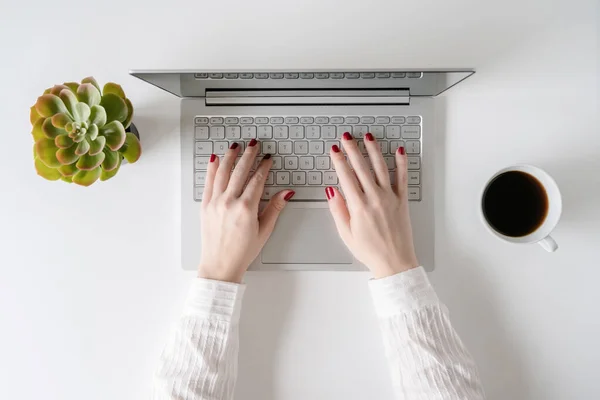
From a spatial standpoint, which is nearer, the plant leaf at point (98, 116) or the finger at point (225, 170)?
the plant leaf at point (98, 116)

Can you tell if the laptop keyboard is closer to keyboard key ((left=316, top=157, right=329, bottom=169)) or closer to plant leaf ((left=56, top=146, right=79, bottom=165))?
keyboard key ((left=316, top=157, right=329, bottom=169))

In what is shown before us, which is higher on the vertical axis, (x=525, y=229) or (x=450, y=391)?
(x=525, y=229)

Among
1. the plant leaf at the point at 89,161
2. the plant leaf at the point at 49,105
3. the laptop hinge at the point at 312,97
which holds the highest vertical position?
the laptop hinge at the point at 312,97

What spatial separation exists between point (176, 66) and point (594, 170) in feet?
2.72

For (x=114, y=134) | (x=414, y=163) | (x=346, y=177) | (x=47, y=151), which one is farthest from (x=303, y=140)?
(x=47, y=151)

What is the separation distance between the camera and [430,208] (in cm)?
75

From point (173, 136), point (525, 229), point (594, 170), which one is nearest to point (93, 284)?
point (173, 136)

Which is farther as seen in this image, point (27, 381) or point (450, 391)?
point (27, 381)

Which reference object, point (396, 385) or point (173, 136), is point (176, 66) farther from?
point (396, 385)

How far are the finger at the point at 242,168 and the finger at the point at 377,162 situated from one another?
0.21 m

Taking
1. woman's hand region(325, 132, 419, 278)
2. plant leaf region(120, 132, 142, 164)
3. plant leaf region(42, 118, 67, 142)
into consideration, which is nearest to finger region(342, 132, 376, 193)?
woman's hand region(325, 132, 419, 278)

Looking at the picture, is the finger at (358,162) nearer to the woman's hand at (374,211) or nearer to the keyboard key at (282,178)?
the woman's hand at (374,211)

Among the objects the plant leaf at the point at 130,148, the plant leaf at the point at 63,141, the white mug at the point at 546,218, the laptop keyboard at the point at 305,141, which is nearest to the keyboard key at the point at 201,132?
the laptop keyboard at the point at 305,141

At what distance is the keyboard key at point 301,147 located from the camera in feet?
2.45
